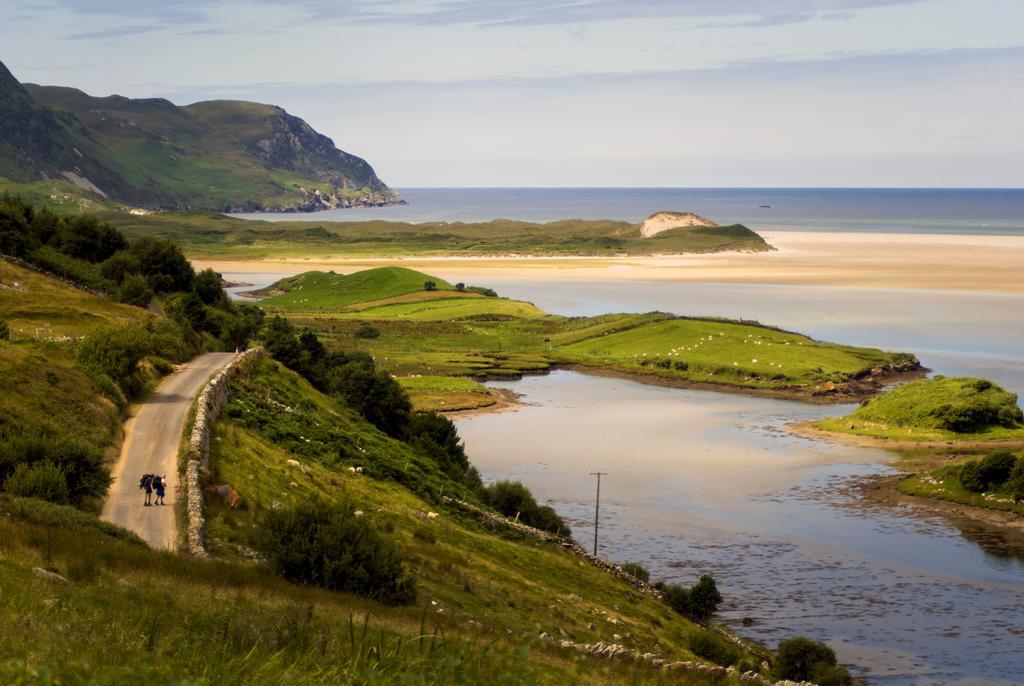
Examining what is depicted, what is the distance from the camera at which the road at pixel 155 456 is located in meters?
30.7

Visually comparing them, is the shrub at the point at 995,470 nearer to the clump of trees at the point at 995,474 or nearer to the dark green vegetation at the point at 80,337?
the clump of trees at the point at 995,474

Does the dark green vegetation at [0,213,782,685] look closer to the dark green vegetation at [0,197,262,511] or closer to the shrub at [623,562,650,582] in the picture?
the dark green vegetation at [0,197,262,511]

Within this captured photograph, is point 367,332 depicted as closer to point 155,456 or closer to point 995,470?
point 995,470

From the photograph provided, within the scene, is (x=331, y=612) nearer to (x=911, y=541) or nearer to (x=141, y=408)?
(x=141, y=408)

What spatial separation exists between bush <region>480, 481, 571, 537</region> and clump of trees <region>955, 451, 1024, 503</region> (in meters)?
26.6

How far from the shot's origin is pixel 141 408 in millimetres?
44688

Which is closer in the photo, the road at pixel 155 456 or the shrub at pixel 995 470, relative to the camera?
the road at pixel 155 456

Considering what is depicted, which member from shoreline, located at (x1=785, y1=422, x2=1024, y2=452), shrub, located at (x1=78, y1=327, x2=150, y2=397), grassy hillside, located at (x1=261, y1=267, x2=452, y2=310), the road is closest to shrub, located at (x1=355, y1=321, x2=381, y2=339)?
grassy hillside, located at (x1=261, y1=267, x2=452, y2=310)

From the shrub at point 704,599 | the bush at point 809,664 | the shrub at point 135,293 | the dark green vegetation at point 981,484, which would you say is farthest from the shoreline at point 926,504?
the shrub at point 135,293

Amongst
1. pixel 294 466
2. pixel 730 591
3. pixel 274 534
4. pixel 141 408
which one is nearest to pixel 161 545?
pixel 274 534

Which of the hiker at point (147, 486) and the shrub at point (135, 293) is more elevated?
the shrub at point (135, 293)

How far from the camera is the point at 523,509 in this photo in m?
54.0

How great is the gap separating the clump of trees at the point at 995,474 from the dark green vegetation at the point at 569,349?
1373 inches

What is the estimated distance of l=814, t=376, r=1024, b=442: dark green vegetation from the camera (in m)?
83.4
